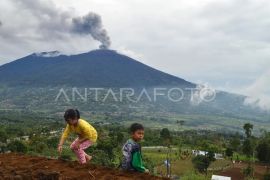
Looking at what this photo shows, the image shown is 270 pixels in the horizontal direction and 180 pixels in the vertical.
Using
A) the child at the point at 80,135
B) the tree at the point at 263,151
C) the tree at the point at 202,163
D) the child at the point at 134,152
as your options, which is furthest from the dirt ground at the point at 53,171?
the tree at the point at 263,151

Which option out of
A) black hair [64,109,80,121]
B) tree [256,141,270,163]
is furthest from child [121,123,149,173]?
tree [256,141,270,163]

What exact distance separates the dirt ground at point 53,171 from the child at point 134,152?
185mm

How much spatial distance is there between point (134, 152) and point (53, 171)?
1.20 meters

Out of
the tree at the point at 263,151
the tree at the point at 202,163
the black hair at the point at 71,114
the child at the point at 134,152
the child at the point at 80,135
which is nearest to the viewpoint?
the child at the point at 134,152

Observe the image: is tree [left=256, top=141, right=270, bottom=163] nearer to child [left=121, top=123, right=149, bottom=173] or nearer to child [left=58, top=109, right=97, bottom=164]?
child [left=58, top=109, right=97, bottom=164]

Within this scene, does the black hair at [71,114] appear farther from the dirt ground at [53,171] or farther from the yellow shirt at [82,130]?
the dirt ground at [53,171]

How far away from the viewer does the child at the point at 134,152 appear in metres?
6.73

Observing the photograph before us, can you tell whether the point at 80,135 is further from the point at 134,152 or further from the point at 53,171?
the point at 53,171

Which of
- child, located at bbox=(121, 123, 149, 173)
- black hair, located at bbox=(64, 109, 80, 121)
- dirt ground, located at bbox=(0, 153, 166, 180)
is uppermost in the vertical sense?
black hair, located at bbox=(64, 109, 80, 121)

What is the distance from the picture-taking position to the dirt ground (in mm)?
5730

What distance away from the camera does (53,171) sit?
6203mm

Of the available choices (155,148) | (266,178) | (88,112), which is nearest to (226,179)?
(266,178)

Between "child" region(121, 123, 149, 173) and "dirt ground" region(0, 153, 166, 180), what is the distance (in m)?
0.19

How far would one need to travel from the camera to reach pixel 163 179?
6.32m
